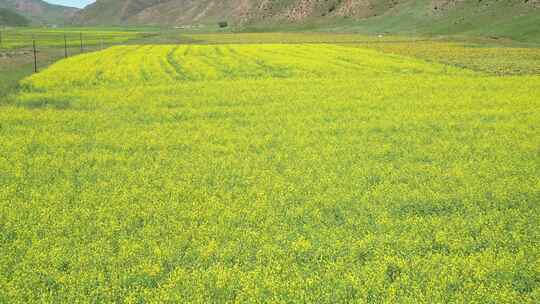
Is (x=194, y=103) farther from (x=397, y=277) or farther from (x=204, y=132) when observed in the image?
(x=397, y=277)

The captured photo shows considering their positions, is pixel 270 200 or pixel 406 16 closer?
pixel 270 200

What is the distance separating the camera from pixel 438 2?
351ft

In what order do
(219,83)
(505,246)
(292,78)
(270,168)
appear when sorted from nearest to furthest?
(505,246) < (270,168) < (219,83) < (292,78)

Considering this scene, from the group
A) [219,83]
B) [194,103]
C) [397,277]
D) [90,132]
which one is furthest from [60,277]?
[219,83]

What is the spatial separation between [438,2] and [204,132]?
338ft

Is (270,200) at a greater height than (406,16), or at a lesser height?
lesser

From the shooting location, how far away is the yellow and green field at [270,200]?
26.6ft

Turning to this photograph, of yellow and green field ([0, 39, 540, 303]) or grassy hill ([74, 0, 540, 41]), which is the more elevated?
grassy hill ([74, 0, 540, 41])

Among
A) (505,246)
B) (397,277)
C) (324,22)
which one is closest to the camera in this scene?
(397,277)

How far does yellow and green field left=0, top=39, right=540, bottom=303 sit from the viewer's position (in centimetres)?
812

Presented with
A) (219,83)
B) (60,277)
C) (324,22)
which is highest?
(324,22)

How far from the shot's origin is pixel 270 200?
1145 cm

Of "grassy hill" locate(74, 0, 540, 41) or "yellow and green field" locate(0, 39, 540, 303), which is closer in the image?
"yellow and green field" locate(0, 39, 540, 303)

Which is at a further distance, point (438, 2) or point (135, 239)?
point (438, 2)
